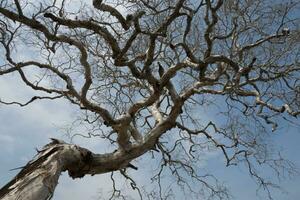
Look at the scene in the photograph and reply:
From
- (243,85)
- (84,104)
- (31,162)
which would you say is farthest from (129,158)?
(243,85)

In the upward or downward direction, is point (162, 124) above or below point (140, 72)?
below

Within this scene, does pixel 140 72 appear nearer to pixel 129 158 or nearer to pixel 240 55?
pixel 129 158

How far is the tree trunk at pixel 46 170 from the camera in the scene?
17.5 ft

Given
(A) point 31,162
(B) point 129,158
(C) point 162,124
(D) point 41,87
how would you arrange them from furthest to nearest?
(D) point 41,87 → (C) point 162,124 → (B) point 129,158 → (A) point 31,162

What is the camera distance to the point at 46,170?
18.9 feet

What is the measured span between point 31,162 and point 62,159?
45cm

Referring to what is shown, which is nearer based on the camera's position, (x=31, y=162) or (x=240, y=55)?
(x=31, y=162)

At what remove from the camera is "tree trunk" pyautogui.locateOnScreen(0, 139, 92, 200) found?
5.33 meters

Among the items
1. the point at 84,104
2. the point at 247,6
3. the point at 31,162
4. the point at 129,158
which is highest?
the point at 247,6

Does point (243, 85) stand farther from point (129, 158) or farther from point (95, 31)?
point (95, 31)

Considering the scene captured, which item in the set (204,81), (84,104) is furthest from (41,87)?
(204,81)

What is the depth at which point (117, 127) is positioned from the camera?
7609 mm

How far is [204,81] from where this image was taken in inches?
323

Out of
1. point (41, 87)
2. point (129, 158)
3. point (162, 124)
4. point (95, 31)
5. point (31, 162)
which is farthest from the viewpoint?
point (41, 87)
